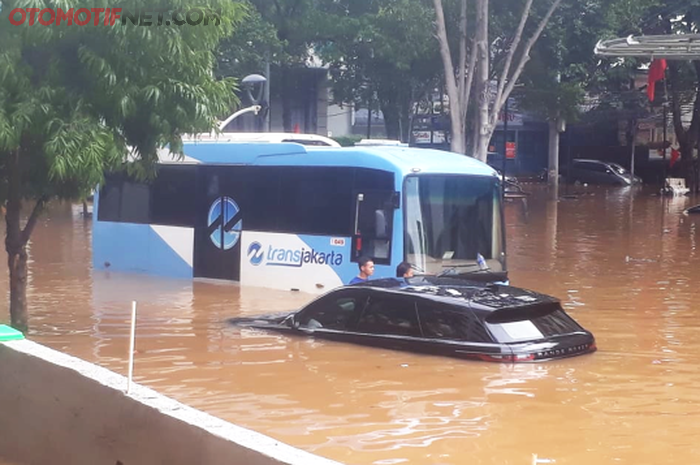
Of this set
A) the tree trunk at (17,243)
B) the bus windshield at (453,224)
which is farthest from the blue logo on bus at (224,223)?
the tree trunk at (17,243)

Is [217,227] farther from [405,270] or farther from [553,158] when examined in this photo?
[553,158]

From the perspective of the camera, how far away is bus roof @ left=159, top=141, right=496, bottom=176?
14.8 metres

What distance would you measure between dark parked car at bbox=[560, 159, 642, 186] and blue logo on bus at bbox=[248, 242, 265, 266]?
1663 inches

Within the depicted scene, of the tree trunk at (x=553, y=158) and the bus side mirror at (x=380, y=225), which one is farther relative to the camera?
the tree trunk at (x=553, y=158)

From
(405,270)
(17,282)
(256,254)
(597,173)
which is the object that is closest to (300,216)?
Result: (256,254)

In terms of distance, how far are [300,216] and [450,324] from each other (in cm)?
646

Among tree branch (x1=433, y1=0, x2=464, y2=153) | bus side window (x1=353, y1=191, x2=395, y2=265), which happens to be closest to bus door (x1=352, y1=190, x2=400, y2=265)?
bus side window (x1=353, y1=191, x2=395, y2=265)

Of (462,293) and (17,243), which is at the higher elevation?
(17,243)

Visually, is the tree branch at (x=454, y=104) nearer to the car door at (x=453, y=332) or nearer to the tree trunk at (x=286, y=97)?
the car door at (x=453, y=332)

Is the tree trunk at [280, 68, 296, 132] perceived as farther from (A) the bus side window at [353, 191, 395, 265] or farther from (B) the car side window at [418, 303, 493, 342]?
(B) the car side window at [418, 303, 493, 342]

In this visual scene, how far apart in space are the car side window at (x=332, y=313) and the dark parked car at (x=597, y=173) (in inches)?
1848

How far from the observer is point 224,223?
17.8m

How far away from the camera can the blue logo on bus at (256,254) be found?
17031 millimetres

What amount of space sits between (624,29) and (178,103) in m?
29.8
